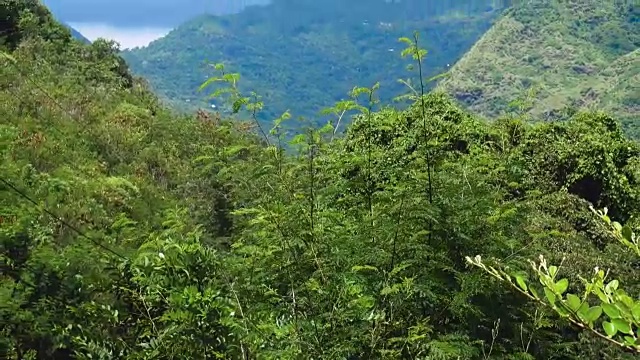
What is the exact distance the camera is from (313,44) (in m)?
177

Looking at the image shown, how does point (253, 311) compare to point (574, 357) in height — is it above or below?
above

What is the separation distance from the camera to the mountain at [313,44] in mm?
132125

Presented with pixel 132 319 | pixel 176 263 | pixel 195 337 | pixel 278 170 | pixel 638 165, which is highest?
pixel 278 170

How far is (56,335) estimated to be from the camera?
10.7ft

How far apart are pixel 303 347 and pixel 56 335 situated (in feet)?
4.58

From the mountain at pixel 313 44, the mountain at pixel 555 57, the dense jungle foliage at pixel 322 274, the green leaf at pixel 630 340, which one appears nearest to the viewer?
the green leaf at pixel 630 340

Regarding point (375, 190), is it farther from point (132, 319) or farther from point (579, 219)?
point (579, 219)

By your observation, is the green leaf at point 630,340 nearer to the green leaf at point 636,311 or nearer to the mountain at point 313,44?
the green leaf at point 636,311

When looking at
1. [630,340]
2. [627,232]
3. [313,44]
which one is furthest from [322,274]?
[313,44]

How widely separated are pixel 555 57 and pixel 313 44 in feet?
321

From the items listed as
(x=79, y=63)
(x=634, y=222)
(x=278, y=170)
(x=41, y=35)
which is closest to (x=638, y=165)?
(x=634, y=222)

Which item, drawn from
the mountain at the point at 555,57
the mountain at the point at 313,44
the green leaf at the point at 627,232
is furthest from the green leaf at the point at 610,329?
the mountain at the point at 313,44

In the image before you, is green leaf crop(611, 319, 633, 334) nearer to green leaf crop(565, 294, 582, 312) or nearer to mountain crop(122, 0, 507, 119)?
green leaf crop(565, 294, 582, 312)

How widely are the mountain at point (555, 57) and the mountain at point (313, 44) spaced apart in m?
27.5
